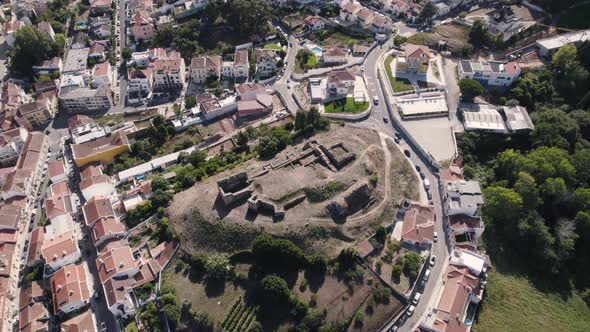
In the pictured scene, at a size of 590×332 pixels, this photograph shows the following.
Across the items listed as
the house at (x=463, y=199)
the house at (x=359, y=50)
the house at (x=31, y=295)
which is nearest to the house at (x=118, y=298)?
the house at (x=31, y=295)

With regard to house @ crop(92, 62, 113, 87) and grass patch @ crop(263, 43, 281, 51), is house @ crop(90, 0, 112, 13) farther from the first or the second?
grass patch @ crop(263, 43, 281, 51)

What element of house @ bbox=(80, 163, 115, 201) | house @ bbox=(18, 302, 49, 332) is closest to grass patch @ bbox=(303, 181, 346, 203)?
house @ bbox=(80, 163, 115, 201)

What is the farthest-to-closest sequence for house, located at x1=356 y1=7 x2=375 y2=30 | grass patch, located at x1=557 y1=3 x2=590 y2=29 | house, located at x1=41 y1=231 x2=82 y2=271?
1. house, located at x1=356 y1=7 x2=375 y2=30
2. grass patch, located at x1=557 y1=3 x2=590 y2=29
3. house, located at x1=41 y1=231 x2=82 y2=271

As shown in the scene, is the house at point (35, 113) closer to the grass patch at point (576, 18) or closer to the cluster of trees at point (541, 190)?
the cluster of trees at point (541, 190)

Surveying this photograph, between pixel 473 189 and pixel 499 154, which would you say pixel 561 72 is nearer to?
pixel 499 154

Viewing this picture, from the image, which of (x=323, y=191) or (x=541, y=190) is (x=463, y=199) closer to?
(x=541, y=190)

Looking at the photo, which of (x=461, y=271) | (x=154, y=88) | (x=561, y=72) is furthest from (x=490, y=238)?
(x=154, y=88)

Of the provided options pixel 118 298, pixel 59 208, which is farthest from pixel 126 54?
pixel 118 298
